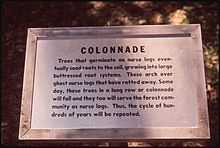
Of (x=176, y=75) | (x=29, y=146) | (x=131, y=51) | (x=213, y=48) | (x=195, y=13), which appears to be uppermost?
(x=195, y=13)

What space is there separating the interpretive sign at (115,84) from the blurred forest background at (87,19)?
1.73 metres

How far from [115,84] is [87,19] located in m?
2.76

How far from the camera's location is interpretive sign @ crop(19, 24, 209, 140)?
2.26m

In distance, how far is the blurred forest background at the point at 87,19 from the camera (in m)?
4.23

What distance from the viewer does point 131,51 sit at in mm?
2455

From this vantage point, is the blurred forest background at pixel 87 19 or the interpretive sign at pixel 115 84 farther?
the blurred forest background at pixel 87 19

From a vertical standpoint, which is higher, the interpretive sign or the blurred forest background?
the blurred forest background

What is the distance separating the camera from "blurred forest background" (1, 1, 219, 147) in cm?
423

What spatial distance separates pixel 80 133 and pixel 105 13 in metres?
3.07

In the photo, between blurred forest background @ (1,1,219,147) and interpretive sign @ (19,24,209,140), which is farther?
blurred forest background @ (1,1,219,147)

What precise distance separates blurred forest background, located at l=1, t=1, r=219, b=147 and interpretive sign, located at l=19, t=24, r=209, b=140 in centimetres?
173

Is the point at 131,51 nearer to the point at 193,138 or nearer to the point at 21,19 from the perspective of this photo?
the point at 193,138

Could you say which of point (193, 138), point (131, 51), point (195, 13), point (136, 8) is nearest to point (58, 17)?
point (136, 8)

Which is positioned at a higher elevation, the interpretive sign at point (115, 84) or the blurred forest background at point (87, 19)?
the blurred forest background at point (87, 19)
